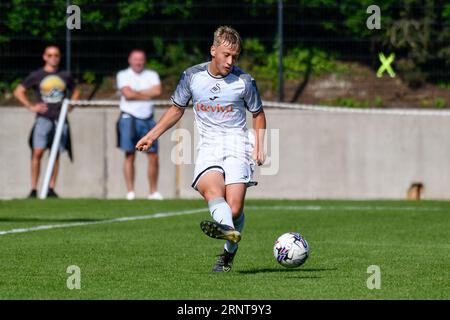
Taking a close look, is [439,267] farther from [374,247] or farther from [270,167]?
[270,167]

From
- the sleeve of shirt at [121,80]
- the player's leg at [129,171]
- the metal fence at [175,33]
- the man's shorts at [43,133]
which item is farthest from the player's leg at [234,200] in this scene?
the metal fence at [175,33]

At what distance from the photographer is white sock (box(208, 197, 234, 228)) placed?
368 inches

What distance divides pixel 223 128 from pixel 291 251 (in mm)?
1042

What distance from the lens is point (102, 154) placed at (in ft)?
67.4

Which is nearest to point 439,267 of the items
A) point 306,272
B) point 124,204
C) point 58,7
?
point 306,272

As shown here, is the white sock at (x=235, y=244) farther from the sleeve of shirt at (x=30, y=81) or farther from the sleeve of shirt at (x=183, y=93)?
the sleeve of shirt at (x=30, y=81)

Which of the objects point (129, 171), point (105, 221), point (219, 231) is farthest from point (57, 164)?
point (219, 231)

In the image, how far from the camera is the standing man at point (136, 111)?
19.3m

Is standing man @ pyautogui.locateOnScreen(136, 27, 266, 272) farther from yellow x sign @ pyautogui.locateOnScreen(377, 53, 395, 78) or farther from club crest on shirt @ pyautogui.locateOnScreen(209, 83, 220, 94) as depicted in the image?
yellow x sign @ pyautogui.locateOnScreen(377, 53, 395, 78)

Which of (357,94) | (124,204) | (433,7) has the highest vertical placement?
(433,7)

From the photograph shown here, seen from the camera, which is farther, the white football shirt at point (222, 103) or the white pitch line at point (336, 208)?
the white pitch line at point (336, 208)

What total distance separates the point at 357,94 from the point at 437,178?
5.86 ft

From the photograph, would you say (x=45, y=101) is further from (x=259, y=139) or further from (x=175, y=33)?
(x=259, y=139)


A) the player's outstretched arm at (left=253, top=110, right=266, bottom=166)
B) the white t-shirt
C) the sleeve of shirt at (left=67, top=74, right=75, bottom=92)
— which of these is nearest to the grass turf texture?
the player's outstretched arm at (left=253, top=110, right=266, bottom=166)
